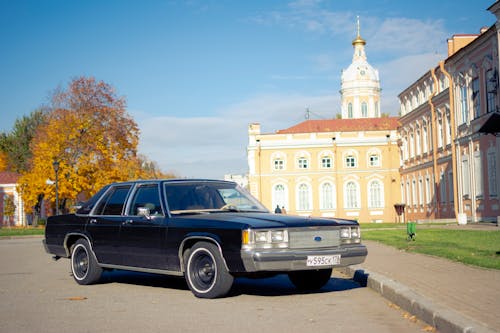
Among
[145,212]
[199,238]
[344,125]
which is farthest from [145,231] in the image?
[344,125]

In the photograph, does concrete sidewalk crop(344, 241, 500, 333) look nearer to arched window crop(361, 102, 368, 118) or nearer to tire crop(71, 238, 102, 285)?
tire crop(71, 238, 102, 285)

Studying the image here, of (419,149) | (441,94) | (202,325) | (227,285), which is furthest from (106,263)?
(419,149)

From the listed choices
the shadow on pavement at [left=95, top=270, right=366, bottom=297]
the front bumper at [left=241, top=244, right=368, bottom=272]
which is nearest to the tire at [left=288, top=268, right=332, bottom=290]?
the shadow on pavement at [left=95, top=270, right=366, bottom=297]

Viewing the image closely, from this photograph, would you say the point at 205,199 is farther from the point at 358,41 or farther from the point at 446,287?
the point at 358,41

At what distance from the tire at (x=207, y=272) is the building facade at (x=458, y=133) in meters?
23.2

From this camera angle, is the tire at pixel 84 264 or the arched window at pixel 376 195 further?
the arched window at pixel 376 195

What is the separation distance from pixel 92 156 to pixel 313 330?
4552 cm

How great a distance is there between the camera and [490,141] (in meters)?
37.7

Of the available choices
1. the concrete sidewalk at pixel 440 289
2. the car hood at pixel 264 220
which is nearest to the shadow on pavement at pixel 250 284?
the concrete sidewalk at pixel 440 289

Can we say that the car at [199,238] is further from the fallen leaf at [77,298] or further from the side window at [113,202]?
the fallen leaf at [77,298]

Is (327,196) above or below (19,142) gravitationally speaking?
below

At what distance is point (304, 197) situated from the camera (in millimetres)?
75750

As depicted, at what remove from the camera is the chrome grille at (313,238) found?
29.7 ft

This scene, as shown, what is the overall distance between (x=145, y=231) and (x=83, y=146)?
42.5 m
